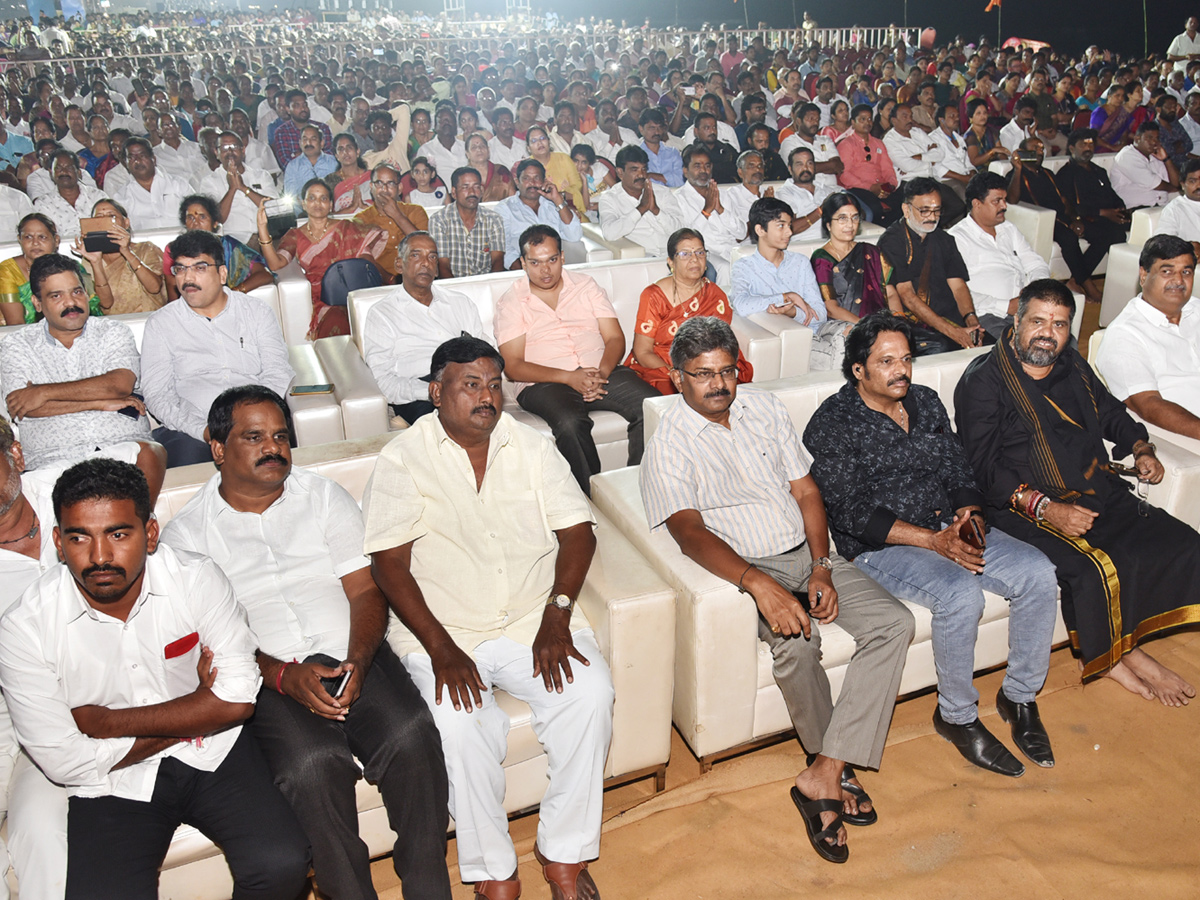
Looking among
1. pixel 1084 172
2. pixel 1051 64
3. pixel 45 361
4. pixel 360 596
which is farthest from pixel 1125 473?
pixel 1051 64

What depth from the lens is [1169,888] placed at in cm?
198

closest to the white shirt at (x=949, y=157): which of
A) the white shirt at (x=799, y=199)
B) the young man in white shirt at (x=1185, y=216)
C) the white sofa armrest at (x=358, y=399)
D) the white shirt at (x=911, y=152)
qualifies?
the white shirt at (x=911, y=152)

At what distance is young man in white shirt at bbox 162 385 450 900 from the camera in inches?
73.9


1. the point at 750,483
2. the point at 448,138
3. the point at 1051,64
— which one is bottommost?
the point at 750,483

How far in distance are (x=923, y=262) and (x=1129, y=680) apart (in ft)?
6.83

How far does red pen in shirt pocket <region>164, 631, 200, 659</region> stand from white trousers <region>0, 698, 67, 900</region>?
0.33 m

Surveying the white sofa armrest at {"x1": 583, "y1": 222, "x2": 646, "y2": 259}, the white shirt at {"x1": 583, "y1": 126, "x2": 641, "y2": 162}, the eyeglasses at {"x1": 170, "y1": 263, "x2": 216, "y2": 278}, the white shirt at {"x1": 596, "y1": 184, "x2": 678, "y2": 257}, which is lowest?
the eyeglasses at {"x1": 170, "y1": 263, "x2": 216, "y2": 278}

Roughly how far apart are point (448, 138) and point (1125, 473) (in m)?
6.05

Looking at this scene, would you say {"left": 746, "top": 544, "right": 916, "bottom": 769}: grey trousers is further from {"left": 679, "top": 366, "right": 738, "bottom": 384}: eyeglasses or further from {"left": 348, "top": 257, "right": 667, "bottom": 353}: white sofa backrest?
{"left": 348, "top": 257, "right": 667, "bottom": 353}: white sofa backrest

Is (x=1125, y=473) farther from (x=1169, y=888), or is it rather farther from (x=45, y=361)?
(x=45, y=361)

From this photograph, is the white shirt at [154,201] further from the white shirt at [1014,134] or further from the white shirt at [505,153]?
the white shirt at [1014,134]

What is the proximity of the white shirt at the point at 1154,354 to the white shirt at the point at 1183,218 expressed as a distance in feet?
7.09

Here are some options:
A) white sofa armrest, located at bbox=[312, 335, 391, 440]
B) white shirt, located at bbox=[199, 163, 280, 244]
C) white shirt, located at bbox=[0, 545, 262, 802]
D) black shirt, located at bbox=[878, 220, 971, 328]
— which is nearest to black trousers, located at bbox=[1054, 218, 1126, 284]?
black shirt, located at bbox=[878, 220, 971, 328]

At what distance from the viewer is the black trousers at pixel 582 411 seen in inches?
130
